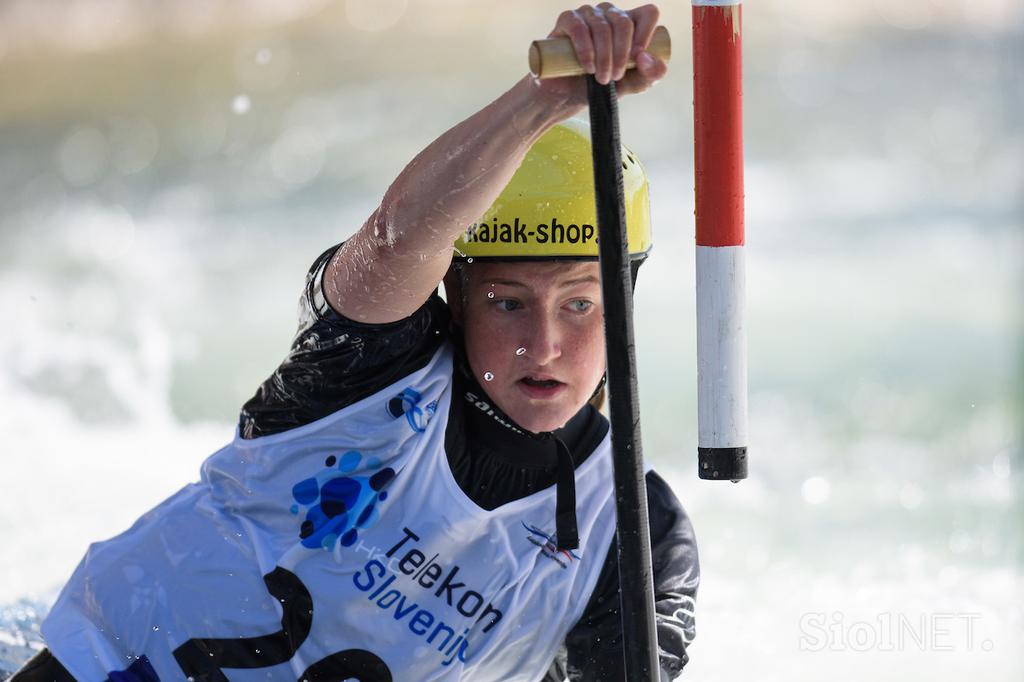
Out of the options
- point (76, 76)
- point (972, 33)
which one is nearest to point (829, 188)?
point (972, 33)

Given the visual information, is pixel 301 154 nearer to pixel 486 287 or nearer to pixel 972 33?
pixel 972 33

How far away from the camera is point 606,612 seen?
2404mm

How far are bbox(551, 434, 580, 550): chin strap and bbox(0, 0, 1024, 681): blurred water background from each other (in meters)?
2.09

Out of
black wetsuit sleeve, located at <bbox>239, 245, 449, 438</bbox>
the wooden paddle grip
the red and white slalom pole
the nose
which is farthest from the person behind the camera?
the nose

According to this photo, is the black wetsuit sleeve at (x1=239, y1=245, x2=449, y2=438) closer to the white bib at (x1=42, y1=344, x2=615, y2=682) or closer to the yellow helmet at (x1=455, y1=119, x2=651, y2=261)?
the white bib at (x1=42, y1=344, x2=615, y2=682)

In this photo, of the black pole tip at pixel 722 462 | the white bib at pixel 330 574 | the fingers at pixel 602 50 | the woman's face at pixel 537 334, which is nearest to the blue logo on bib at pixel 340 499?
the white bib at pixel 330 574

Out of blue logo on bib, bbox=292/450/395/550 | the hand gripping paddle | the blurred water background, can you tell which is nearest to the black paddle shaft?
the hand gripping paddle

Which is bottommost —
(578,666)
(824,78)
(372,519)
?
(578,666)

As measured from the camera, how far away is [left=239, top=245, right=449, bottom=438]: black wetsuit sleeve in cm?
209

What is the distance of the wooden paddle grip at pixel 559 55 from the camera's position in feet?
5.34

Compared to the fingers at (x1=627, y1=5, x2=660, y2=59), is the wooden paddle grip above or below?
below

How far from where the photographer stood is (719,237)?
1895mm

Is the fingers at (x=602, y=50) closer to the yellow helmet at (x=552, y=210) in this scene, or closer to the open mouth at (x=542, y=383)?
the yellow helmet at (x=552, y=210)

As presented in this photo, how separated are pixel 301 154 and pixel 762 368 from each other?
13.5 feet
